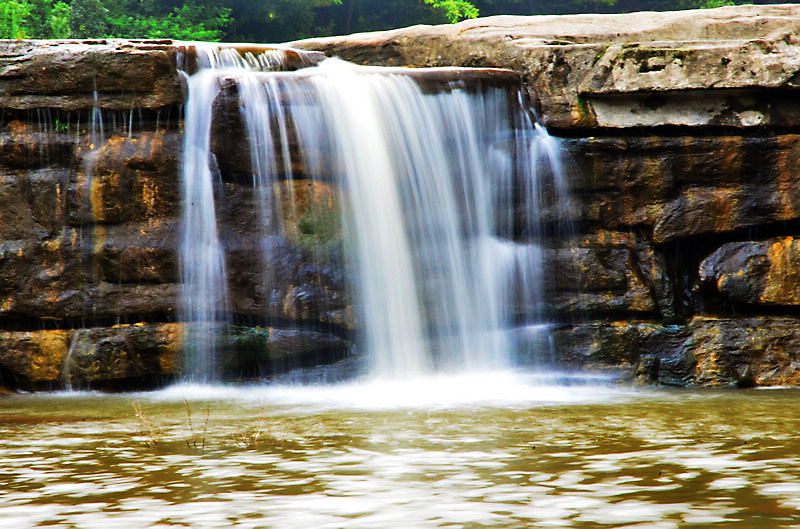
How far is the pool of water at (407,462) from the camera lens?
3.82 m

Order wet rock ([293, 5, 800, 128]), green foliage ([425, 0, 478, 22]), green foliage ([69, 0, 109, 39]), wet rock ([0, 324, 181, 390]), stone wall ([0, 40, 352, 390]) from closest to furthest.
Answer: wet rock ([0, 324, 181, 390]) → stone wall ([0, 40, 352, 390]) → wet rock ([293, 5, 800, 128]) → green foliage ([69, 0, 109, 39]) → green foliage ([425, 0, 478, 22])

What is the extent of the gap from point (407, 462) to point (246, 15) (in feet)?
90.0

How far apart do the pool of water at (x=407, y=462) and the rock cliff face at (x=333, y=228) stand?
46.9 inches

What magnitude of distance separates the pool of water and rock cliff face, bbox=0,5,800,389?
46.9 inches

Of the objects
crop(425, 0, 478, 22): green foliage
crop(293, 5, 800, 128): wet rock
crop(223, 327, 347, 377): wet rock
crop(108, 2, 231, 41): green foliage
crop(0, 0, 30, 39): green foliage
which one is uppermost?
crop(425, 0, 478, 22): green foliage

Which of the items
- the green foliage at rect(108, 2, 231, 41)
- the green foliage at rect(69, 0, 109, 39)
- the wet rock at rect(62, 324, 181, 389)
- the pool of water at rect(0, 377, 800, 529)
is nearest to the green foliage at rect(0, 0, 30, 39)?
the green foliage at rect(69, 0, 109, 39)

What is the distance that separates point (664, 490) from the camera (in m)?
4.16

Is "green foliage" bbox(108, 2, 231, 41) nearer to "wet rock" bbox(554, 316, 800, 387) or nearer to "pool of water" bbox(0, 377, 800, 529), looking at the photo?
"wet rock" bbox(554, 316, 800, 387)

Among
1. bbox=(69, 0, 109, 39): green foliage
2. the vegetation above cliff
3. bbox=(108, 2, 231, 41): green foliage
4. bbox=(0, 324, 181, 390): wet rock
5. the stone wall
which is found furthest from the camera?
bbox=(108, 2, 231, 41): green foliage

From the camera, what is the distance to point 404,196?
9547 mm

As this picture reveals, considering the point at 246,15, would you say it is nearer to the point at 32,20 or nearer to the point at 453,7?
the point at 453,7

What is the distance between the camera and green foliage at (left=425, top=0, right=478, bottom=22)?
107 feet

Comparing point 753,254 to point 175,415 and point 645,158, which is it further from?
point 175,415

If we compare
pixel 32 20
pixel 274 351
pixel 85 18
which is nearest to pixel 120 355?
pixel 274 351
